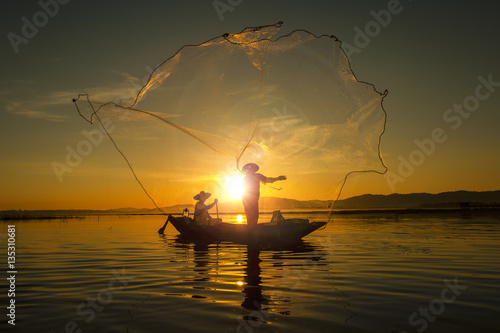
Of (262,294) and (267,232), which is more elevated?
(267,232)

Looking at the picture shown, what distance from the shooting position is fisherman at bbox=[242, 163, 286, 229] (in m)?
20.3

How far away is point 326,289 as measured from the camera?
9289 millimetres

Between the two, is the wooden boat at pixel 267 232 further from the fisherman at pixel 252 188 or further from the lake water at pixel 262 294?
the lake water at pixel 262 294

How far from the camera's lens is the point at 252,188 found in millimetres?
20516

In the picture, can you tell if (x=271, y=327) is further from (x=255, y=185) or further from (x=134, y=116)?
(x=255, y=185)

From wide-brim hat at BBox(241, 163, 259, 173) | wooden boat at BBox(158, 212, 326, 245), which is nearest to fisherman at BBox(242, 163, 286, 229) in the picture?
wide-brim hat at BBox(241, 163, 259, 173)

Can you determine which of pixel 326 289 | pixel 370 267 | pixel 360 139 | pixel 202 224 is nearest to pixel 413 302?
pixel 326 289

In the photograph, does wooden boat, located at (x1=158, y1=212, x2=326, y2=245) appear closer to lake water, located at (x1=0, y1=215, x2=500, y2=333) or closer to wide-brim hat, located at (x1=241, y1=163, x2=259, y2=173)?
wide-brim hat, located at (x1=241, y1=163, x2=259, y2=173)

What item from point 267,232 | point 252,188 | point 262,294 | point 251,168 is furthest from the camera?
point 252,188

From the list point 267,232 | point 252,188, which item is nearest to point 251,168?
point 252,188

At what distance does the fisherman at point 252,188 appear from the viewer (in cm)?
2034

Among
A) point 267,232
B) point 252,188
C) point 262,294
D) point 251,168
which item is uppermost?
point 251,168

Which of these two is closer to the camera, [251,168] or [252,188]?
[251,168]

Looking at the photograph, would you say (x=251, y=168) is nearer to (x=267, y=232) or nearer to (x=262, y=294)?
(x=267, y=232)
